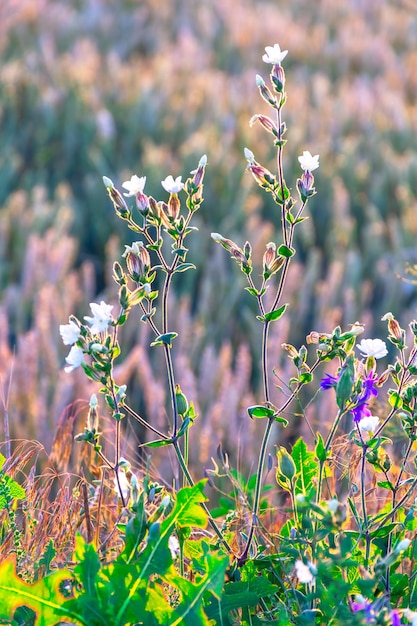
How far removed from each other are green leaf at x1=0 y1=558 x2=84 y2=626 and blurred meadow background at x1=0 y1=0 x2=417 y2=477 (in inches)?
10.6

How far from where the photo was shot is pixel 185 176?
4012 mm

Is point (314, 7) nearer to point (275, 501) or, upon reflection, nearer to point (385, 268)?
point (385, 268)

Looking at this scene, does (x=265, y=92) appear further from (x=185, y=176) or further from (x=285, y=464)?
(x=185, y=176)

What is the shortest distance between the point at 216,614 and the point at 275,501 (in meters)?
0.89

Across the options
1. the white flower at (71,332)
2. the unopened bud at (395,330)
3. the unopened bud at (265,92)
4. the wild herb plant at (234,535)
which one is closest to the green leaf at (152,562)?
the wild herb plant at (234,535)

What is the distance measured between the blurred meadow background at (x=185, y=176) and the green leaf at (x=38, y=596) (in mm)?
270

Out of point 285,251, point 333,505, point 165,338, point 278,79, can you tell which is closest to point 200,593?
point 333,505

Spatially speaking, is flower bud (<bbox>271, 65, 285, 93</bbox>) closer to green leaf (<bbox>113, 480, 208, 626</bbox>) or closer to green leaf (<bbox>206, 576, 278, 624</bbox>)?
green leaf (<bbox>113, 480, 208, 626</bbox>)

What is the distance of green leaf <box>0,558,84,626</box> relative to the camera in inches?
36.9

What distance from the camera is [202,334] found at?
2.79 meters

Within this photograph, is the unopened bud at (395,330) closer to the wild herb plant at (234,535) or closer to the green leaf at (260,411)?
the wild herb plant at (234,535)

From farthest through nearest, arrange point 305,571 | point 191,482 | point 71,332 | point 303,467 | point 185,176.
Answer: point 185,176 → point 303,467 → point 191,482 → point 71,332 → point 305,571

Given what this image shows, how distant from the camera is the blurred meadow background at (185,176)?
239 centimetres

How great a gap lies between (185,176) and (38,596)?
127 inches
